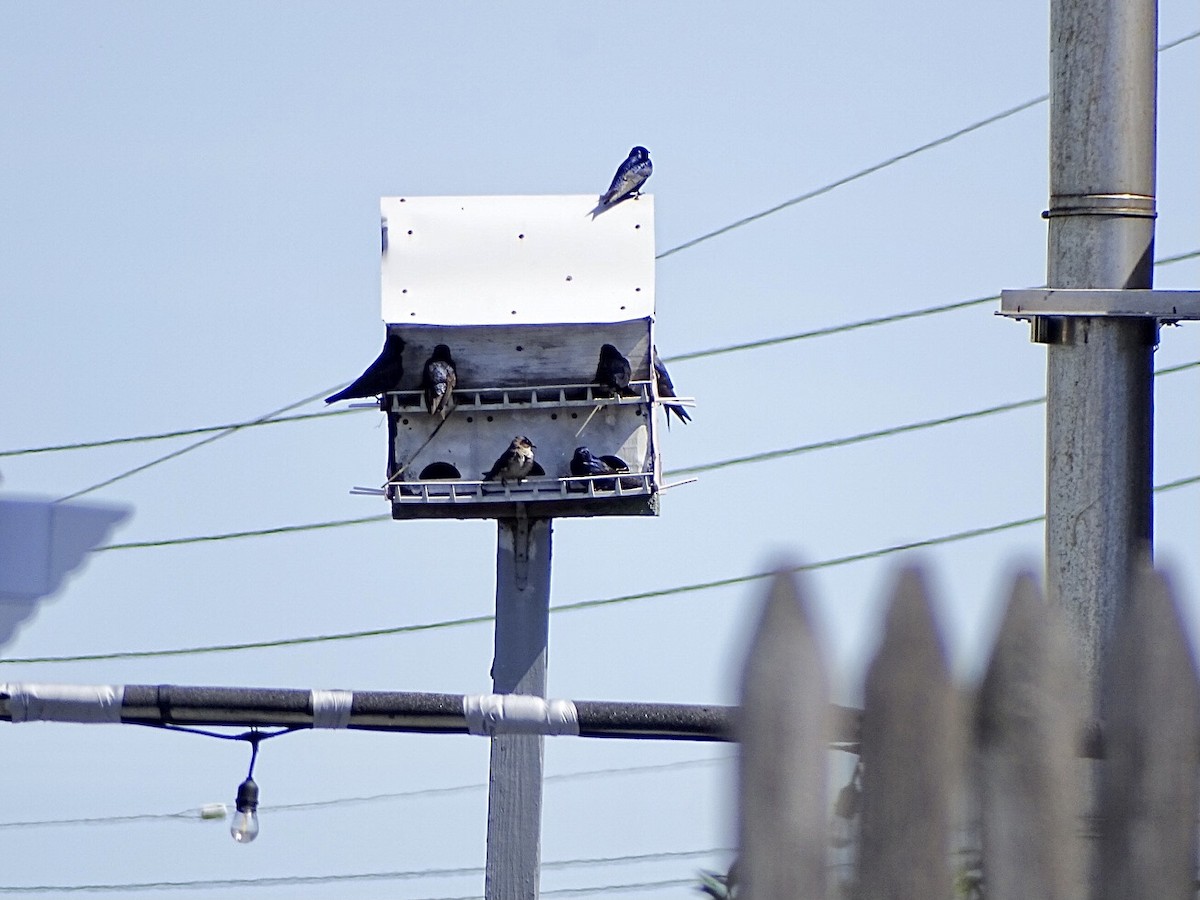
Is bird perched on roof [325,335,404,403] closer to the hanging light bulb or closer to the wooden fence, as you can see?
the hanging light bulb

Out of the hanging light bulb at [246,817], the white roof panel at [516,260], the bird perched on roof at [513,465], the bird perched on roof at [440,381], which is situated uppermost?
→ the white roof panel at [516,260]

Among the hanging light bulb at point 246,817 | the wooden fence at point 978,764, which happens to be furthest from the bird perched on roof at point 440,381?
the wooden fence at point 978,764

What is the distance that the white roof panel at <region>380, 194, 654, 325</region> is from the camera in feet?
22.2

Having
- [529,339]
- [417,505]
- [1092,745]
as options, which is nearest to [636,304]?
[529,339]

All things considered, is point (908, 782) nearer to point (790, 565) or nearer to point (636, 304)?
point (790, 565)

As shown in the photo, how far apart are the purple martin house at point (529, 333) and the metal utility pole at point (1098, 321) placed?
8.97 ft

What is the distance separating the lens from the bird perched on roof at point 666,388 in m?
6.97

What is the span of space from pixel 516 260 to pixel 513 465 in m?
0.88

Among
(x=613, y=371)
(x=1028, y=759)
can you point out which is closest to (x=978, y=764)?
(x=1028, y=759)

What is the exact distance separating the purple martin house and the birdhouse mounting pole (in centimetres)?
56

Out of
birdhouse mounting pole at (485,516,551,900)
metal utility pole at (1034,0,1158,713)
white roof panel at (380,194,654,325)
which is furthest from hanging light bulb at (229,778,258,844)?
white roof panel at (380,194,654,325)

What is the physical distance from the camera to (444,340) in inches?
269

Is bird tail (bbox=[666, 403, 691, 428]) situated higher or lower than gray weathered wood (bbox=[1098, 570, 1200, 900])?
higher

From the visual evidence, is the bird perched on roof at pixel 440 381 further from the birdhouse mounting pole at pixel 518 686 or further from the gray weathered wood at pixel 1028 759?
the gray weathered wood at pixel 1028 759
